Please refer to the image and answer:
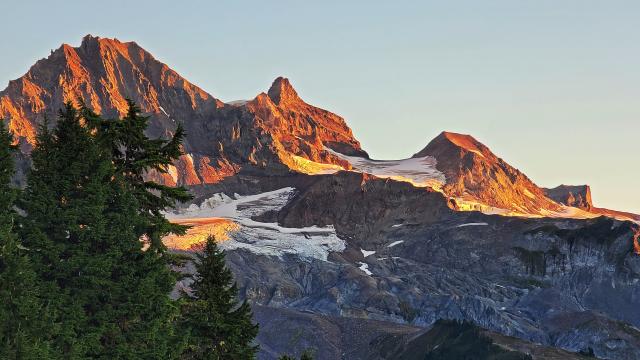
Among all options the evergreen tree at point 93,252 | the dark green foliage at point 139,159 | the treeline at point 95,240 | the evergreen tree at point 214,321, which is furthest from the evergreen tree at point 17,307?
the evergreen tree at point 214,321

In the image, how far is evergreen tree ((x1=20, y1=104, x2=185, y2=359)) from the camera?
53.1 meters

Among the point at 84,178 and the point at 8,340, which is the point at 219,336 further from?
the point at 8,340

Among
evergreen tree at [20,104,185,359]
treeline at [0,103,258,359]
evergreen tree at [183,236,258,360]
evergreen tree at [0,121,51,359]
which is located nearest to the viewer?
evergreen tree at [0,121,51,359]

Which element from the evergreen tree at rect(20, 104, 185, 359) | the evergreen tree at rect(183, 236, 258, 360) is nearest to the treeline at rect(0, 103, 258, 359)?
the evergreen tree at rect(20, 104, 185, 359)

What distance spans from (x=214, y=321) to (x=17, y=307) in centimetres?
1497

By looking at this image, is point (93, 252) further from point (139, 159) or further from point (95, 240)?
point (139, 159)

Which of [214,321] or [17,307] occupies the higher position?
[17,307]

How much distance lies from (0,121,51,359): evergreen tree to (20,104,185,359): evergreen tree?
4326 millimetres

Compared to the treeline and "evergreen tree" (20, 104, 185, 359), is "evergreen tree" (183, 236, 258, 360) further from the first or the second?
"evergreen tree" (20, 104, 185, 359)

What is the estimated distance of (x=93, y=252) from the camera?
2156 inches

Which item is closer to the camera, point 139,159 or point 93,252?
point 93,252

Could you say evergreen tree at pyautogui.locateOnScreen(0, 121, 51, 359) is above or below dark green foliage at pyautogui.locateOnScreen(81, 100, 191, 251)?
below

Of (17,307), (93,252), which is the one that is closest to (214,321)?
(93,252)

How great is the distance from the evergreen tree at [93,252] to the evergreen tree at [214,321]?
137 inches
